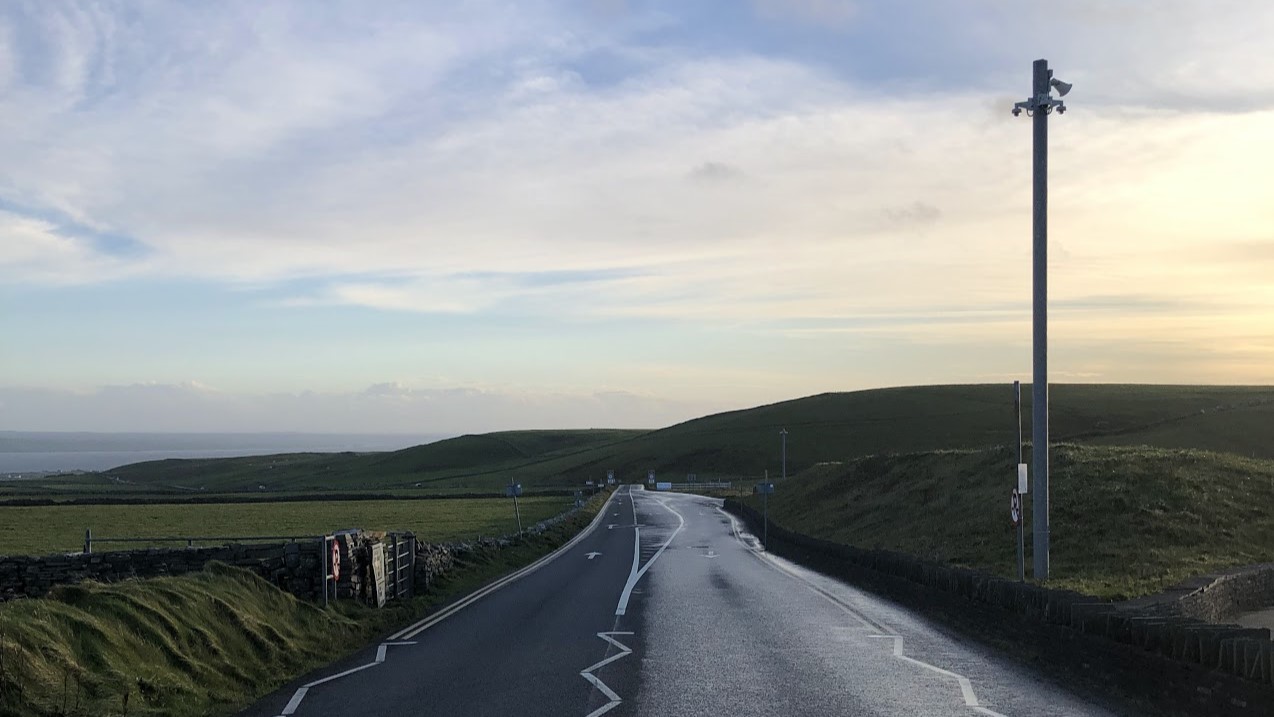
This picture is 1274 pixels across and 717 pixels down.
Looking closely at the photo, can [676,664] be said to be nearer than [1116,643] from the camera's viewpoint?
No

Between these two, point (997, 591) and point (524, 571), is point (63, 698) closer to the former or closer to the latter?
point (997, 591)

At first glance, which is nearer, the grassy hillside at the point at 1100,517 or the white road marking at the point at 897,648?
the white road marking at the point at 897,648

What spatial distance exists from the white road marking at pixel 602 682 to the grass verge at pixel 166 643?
182 inches

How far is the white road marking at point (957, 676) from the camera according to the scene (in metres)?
12.7

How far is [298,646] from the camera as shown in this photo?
60.2ft

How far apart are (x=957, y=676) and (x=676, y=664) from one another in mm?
4106

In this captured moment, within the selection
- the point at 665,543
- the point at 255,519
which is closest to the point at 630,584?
the point at 665,543

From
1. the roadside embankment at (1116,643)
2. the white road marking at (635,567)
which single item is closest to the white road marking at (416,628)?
the white road marking at (635,567)

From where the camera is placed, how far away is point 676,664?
16.0m

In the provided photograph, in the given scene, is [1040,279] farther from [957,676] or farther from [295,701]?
[295,701]

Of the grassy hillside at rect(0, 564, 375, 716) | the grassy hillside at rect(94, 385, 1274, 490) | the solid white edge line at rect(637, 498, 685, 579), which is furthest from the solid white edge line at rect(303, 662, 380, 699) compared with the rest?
the grassy hillside at rect(94, 385, 1274, 490)

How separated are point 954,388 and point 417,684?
186803 mm

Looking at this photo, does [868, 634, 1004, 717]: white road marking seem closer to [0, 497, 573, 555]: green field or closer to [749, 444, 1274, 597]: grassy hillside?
[749, 444, 1274, 597]: grassy hillside

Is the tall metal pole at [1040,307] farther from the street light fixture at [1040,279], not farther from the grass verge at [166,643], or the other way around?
the grass verge at [166,643]
